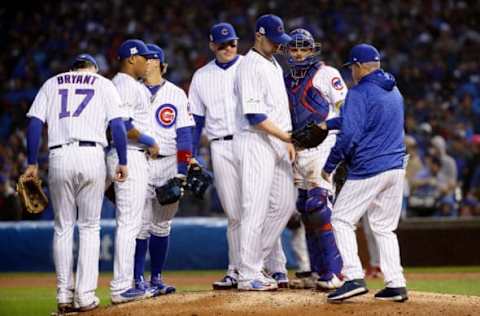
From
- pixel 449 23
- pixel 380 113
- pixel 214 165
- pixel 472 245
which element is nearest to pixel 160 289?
pixel 214 165

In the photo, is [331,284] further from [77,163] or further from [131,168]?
[77,163]

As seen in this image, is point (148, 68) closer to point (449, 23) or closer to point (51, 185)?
point (51, 185)

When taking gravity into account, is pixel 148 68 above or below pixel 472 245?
above

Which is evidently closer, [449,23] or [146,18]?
[449,23]

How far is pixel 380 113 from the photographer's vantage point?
303 inches

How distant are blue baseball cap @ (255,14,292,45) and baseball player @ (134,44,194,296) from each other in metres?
0.97

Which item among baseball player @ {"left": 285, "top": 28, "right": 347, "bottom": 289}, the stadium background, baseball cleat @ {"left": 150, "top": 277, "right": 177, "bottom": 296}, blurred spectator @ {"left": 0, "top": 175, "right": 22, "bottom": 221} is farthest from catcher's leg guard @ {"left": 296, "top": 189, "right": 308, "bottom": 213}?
blurred spectator @ {"left": 0, "top": 175, "right": 22, "bottom": 221}

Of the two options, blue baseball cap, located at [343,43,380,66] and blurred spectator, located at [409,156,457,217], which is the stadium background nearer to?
blurred spectator, located at [409,156,457,217]

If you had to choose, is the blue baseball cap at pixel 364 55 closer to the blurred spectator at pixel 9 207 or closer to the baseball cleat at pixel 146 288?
the baseball cleat at pixel 146 288

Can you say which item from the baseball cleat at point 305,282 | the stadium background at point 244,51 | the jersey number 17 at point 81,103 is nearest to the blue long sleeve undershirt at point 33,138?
the jersey number 17 at point 81,103

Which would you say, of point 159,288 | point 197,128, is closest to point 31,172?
point 159,288

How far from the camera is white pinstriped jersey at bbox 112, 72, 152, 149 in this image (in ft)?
28.1

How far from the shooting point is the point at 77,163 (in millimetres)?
8047

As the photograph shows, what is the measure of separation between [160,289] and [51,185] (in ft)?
4.77
